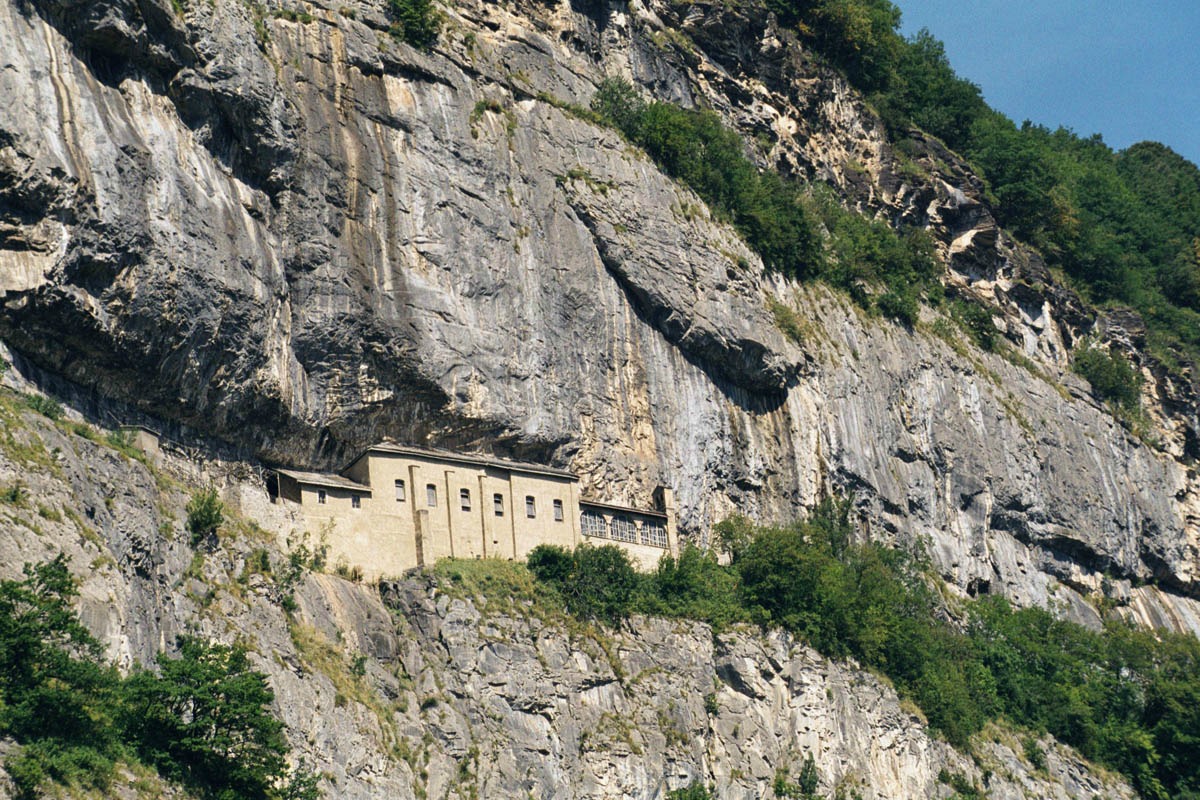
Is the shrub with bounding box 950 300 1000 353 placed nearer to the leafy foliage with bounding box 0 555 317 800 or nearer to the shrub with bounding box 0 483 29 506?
the leafy foliage with bounding box 0 555 317 800

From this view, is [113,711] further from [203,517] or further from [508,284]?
[508,284]

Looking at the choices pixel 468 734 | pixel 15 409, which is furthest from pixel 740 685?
pixel 15 409

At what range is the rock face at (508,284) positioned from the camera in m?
48.0

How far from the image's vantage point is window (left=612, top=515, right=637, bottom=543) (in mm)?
61500

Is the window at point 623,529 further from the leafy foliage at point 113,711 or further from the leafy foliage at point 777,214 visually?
the leafy foliage at point 113,711

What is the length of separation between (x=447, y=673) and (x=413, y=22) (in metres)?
27.1

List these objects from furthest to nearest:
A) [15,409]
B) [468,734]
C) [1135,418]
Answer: [1135,418] → [468,734] → [15,409]

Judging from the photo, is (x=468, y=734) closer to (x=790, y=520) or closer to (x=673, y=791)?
(x=673, y=791)

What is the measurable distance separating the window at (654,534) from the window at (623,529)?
48cm

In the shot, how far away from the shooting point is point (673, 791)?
175ft

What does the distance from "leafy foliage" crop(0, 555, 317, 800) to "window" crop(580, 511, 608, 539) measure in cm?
1901

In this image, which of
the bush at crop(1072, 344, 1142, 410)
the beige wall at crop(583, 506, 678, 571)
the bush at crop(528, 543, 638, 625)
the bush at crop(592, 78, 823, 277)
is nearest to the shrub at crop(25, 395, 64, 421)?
the bush at crop(528, 543, 638, 625)

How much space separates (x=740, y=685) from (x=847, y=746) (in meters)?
5.28

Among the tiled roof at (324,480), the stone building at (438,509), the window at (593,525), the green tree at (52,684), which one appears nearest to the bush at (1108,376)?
the stone building at (438,509)
